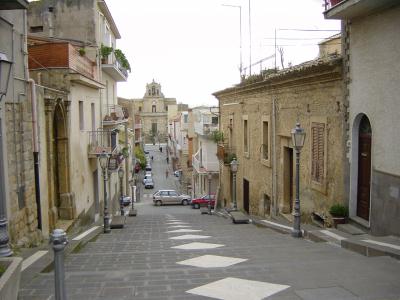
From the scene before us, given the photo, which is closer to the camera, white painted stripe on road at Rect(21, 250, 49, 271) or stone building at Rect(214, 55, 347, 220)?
white painted stripe on road at Rect(21, 250, 49, 271)

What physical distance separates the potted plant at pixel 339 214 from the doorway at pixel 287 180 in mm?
4907

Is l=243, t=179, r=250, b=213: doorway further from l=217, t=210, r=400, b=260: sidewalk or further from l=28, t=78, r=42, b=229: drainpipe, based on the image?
l=28, t=78, r=42, b=229: drainpipe

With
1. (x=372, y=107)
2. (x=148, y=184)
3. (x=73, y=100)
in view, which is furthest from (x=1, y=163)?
(x=148, y=184)

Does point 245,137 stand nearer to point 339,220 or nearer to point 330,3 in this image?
point 339,220

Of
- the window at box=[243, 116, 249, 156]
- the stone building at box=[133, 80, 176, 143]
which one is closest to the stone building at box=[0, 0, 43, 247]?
the window at box=[243, 116, 249, 156]

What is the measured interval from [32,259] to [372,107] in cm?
701

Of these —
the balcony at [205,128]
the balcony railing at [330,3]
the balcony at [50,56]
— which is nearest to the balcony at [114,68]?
the balcony at [50,56]

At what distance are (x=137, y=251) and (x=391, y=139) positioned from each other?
5.30 m

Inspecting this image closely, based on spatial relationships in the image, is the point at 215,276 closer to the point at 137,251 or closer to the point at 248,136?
the point at 137,251

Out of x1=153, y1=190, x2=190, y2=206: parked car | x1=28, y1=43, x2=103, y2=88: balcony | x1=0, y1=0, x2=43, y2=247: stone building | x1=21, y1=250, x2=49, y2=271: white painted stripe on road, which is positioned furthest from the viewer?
x1=153, y1=190, x2=190, y2=206: parked car

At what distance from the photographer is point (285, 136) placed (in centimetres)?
1556

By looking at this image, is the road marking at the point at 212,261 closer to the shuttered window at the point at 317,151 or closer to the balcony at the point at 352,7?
the balcony at the point at 352,7

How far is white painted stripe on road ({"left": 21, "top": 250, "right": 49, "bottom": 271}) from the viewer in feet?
22.6

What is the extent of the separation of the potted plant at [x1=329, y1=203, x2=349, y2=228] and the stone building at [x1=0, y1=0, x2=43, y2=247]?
662 cm
